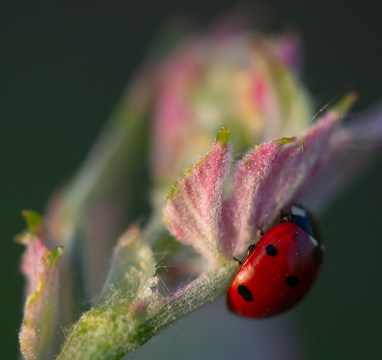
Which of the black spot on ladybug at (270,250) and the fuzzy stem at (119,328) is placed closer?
the fuzzy stem at (119,328)

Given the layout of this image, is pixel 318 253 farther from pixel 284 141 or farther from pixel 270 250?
pixel 284 141

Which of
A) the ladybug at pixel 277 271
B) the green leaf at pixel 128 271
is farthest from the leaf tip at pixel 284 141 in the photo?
the green leaf at pixel 128 271

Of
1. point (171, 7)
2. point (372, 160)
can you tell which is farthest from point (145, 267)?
point (171, 7)

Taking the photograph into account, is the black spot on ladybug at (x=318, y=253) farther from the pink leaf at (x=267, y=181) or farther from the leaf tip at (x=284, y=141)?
the leaf tip at (x=284, y=141)

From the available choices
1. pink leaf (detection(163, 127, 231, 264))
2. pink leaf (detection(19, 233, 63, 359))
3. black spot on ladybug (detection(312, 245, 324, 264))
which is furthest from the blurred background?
pink leaf (detection(19, 233, 63, 359))

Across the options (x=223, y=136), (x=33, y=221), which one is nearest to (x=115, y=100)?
(x=33, y=221)

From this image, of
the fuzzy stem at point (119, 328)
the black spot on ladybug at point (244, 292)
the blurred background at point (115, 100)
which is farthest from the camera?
the blurred background at point (115, 100)

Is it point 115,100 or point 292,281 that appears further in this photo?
point 115,100

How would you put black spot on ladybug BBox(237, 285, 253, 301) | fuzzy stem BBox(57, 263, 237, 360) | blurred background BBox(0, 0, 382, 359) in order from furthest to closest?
blurred background BBox(0, 0, 382, 359) → black spot on ladybug BBox(237, 285, 253, 301) → fuzzy stem BBox(57, 263, 237, 360)

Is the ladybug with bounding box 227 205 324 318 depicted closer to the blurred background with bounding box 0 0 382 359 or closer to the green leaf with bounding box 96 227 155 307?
the green leaf with bounding box 96 227 155 307
